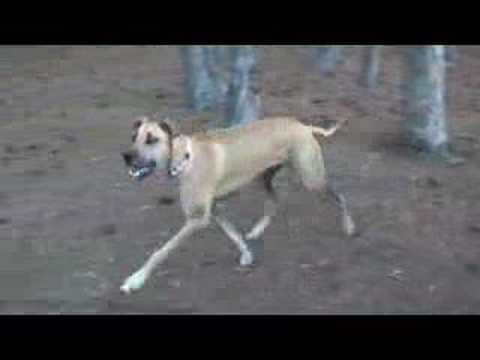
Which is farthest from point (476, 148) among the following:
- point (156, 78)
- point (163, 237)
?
point (156, 78)

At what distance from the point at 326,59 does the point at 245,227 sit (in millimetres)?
7838

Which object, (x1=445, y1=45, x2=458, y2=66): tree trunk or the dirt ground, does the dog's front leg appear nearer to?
the dirt ground

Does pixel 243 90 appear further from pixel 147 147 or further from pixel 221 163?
pixel 147 147

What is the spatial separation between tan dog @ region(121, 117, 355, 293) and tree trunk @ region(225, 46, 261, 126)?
2.37 meters

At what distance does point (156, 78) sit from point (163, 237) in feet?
26.5

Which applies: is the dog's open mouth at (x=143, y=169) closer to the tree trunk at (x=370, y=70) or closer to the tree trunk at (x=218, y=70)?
the tree trunk at (x=218, y=70)

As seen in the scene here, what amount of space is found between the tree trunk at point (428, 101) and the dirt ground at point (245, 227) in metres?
0.23

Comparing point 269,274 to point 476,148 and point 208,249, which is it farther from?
point 476,148

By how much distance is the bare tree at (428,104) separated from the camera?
9508 mm

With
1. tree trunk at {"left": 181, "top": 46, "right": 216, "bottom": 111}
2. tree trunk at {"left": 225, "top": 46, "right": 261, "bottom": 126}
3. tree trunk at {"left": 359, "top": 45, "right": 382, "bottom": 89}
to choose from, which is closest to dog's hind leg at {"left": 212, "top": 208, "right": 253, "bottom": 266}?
tree trunk at {"left": 225, "top": 46, "right": 261, "bottom": 126}

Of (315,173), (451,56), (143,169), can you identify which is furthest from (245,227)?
(451,56)

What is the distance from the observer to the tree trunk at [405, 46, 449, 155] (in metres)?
9.51

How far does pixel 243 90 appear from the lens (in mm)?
10133

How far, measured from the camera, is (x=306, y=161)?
24.3ft
